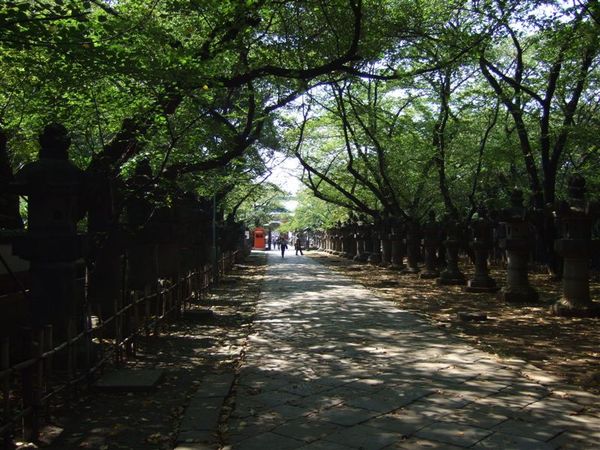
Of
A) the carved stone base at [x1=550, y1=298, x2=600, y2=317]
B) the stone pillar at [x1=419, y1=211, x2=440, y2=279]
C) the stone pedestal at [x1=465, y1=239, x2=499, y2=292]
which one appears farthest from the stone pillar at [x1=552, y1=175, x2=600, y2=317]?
the stone pillar at [x1=419, y1=211, x2=440, y2=279]

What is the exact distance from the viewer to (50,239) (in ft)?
18.7

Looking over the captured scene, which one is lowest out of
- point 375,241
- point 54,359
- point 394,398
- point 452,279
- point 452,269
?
point 394,398

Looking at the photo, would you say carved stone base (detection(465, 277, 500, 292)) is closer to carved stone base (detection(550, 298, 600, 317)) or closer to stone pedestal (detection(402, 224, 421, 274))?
carved stone base (detection(550, 298, 600, 317))

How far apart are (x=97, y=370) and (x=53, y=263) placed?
1.28m

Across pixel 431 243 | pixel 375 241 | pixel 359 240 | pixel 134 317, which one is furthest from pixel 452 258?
pixel 359 240

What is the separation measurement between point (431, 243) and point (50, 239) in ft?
52.2

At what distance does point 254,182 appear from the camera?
30031mm

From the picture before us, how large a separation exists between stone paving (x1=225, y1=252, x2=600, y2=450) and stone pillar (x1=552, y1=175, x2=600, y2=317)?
11.0 feet

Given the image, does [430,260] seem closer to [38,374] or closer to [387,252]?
[387,252]

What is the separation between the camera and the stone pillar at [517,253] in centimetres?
1259

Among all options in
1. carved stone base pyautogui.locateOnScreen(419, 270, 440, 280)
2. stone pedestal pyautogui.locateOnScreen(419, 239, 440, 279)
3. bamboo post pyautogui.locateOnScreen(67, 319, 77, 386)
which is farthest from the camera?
carved stone base pyautogui.locateOnScreen(419, 270, 440, 280)

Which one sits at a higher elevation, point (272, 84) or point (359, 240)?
point (272, 84)

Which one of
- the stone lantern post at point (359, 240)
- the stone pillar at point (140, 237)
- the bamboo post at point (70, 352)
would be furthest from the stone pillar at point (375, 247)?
the bamboo post at point (70, 352)

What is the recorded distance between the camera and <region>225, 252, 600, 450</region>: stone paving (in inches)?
165
